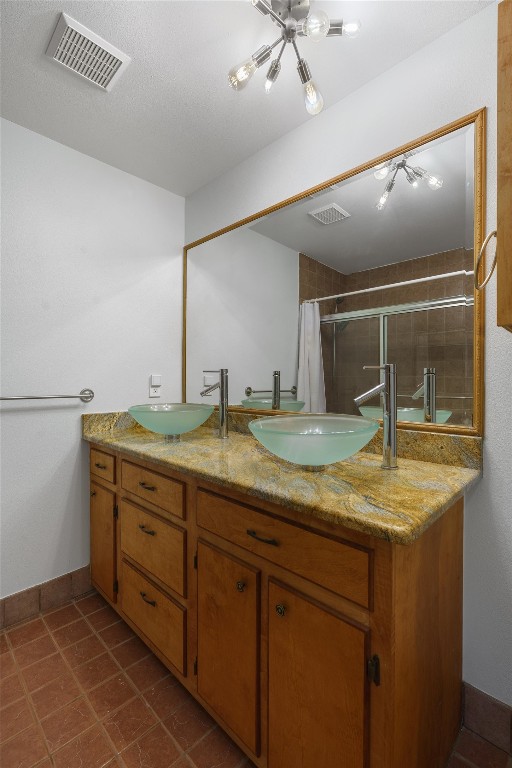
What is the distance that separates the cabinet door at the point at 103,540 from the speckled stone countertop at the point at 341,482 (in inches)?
13.6

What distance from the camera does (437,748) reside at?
93cm

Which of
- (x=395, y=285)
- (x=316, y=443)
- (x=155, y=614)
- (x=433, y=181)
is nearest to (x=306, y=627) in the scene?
(x=316, y=443)

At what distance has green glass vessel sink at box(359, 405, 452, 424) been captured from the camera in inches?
46.6

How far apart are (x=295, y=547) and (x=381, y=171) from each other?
53.4 inches

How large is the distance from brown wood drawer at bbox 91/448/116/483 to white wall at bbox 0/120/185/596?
0.41 feet

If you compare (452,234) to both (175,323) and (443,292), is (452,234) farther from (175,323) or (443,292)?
(175,323)

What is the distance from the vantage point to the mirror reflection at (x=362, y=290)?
117 cm

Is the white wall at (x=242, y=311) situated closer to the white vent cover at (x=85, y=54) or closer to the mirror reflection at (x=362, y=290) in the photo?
the mirror reflection at (x=362, y=290)

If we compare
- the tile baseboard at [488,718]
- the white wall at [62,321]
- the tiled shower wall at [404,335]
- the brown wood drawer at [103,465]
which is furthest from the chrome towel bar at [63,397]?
the tile baseboard at [488,718]

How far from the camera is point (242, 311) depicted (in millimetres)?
1929

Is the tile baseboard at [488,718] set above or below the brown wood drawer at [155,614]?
below

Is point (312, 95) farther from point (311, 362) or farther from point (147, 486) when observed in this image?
→ point (147, 486)

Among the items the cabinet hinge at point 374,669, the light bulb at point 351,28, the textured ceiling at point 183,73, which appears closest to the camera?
the cabinet hinge at point 374,669

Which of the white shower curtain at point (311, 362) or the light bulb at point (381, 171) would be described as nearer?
the light bulb at point (381, 171)
